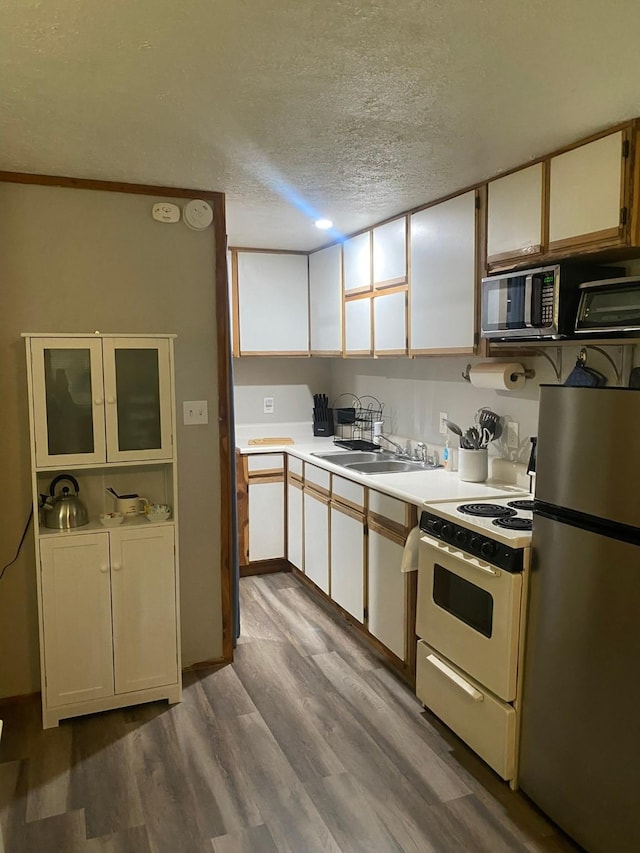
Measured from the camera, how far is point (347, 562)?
3.62 meters

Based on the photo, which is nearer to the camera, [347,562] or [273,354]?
[347,562]

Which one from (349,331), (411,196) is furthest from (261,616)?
(411,196)

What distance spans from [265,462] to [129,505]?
1.56 m

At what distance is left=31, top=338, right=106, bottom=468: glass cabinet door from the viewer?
2635 millimetres

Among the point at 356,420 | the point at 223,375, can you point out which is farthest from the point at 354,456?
the point at 223,375

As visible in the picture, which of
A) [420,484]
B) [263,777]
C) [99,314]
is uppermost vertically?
[99,314]

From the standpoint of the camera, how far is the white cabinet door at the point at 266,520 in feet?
14.6

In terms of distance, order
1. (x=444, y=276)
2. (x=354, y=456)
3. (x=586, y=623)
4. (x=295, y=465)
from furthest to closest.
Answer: (x=295, y=465), (x=354, y=456), (x=444, y=276), (x=586, y=623)

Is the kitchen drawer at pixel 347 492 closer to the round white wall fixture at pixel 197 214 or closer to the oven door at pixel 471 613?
the oven door at pixel 471 613

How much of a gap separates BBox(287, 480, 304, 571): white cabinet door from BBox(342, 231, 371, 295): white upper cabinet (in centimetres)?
134

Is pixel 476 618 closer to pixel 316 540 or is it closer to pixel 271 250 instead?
pixel 316 540

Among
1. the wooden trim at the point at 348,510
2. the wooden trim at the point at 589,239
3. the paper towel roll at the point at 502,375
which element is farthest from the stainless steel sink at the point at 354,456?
the wooden trim at the point at 589,239

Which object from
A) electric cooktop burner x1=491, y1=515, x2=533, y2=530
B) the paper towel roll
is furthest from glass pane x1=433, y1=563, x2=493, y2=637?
the paper towel roll

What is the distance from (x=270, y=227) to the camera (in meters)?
3.82
